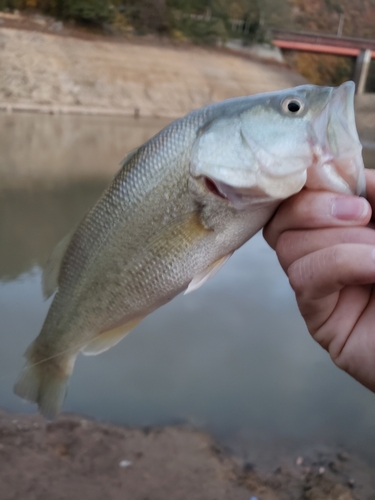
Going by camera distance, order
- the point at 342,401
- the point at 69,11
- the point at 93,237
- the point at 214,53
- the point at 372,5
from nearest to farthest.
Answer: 1. the point at 93,237
2. the point at 342,401
3. the point at 69,11
4. the point at 214,53
5. the point at 372,5

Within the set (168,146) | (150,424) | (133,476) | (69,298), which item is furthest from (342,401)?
(168,146)

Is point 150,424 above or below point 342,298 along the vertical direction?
below

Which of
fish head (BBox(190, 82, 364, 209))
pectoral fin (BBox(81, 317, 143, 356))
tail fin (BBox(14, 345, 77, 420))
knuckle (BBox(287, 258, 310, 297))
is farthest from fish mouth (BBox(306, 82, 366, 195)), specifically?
tail fin (BBox(14, 345, 77, 420))

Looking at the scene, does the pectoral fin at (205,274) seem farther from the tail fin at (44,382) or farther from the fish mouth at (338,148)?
the tail fin at (44,382)

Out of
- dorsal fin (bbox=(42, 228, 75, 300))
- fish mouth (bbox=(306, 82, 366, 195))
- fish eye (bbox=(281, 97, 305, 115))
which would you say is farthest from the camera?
dorsal fin (bbox=(42, 228, 75, 300))

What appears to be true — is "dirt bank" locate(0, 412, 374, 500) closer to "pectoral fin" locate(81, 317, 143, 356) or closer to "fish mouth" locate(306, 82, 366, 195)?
"pectoral fin" locate(81, 317, 143, 356)

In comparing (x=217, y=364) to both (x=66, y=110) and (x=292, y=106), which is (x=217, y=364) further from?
(x=66, y=110)

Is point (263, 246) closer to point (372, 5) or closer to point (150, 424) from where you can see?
point (150, 424)
